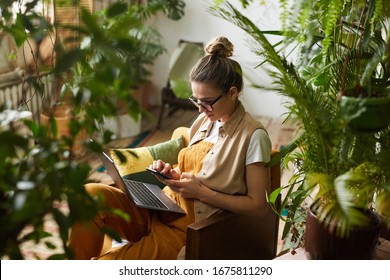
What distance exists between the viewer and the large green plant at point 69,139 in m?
0.83

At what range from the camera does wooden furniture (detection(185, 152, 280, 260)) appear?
1757 millimetres

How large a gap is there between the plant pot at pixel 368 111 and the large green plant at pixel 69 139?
21.9 inches

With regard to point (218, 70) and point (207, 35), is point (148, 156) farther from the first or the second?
point (207, 35)

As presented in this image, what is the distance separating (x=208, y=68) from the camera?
76.0 inches

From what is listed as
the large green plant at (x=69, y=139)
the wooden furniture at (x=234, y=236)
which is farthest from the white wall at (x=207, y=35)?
the large green plant at (x=69, y=139)

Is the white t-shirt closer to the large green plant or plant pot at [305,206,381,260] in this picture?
plant pot at [305,206,381,260]

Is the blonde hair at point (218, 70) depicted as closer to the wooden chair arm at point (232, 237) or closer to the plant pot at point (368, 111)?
the wooden chair arm at point (232, 237)

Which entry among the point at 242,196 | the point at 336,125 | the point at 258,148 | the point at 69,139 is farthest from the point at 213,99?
the point at 69,139

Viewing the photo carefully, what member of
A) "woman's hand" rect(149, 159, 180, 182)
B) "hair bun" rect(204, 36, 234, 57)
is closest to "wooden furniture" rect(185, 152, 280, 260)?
"woman's hand" rect(149, 159, 180, 182)

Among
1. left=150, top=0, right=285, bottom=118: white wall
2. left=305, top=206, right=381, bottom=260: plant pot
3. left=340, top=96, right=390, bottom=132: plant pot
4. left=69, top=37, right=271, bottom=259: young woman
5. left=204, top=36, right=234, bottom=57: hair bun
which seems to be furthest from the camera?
left=150, top=0, right=285, bottom=118: white wall

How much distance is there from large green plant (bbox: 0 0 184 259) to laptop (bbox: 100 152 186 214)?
0.77 meters
